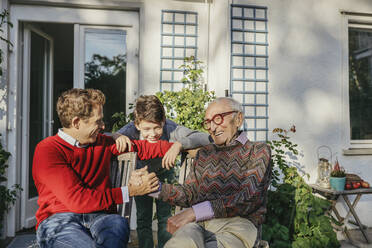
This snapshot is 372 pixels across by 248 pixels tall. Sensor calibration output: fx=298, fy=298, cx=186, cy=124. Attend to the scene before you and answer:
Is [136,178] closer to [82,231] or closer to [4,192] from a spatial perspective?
[82,231]

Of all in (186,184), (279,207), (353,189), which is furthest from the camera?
(353,189)

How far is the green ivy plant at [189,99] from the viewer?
11.2 ft

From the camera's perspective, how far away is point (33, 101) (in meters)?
4.02

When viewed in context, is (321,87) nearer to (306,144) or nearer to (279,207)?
(306,144)

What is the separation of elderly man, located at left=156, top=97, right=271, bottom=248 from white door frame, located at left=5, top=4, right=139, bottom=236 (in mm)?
2141

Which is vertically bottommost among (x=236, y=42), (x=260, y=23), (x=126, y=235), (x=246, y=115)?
(x=126, y=235)

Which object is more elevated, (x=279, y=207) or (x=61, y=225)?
(x=61, y=225)

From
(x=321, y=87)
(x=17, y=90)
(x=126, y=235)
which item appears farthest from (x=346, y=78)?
(x=17, y=90)

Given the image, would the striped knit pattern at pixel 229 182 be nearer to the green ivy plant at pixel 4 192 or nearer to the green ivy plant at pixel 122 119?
the green ivy plant at pixel 122 119

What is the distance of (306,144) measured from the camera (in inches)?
153

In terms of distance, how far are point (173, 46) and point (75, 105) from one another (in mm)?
2303

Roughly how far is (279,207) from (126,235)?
176 centimetres

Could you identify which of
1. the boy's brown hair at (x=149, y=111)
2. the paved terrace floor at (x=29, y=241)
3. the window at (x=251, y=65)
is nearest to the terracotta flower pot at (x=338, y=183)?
the paved terrace floor at (x=29, y=241)

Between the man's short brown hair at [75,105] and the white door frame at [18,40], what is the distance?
216 cm
